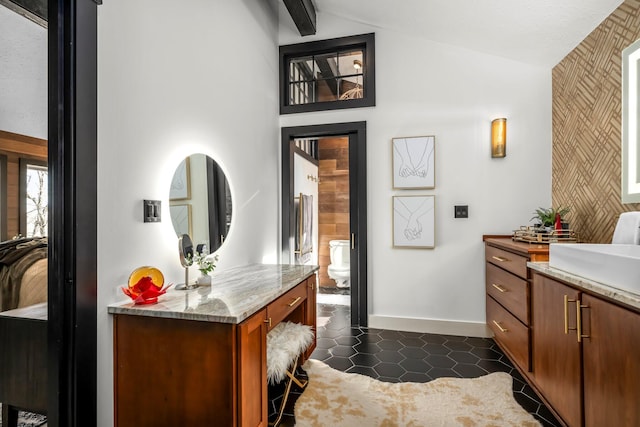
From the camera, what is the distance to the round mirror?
2043 millimetres

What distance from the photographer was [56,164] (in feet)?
4.56

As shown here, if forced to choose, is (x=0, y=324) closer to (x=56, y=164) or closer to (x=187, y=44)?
(x=56, y=164)

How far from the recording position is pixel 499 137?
304 cm

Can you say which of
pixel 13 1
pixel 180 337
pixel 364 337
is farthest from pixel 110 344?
pixel 364 337

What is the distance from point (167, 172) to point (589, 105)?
2.94 metres

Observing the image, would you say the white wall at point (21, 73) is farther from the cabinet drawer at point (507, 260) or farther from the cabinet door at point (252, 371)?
the cabinet drawer at point (507, 260)

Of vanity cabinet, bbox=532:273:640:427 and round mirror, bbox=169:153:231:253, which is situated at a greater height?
round mirror, bbox=169:153:231:253

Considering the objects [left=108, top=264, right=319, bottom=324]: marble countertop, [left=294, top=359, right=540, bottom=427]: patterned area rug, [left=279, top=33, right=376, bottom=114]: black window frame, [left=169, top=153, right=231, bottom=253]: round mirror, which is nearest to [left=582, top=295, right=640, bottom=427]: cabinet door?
[left=294, top=359, right=540, bottom=427]: patterned area rug

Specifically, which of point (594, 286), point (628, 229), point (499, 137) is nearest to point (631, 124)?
point (628, 229)

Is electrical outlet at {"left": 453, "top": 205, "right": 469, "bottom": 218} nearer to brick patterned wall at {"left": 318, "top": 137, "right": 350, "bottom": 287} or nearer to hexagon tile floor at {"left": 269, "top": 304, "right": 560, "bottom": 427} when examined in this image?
hexagon tile floor at {"left": 269, "top": 304, "right": 560, "bottom": 427}

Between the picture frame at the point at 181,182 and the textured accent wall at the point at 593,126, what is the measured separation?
2.74 meters

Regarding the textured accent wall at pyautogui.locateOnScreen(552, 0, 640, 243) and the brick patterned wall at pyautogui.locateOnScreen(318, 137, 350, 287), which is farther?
the brick patterned wall at pyautogui.locateOnScreen(318, 137, 350, 287)

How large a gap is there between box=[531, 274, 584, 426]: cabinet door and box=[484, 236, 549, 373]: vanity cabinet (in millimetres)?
106

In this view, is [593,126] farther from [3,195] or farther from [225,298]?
[3,195]
